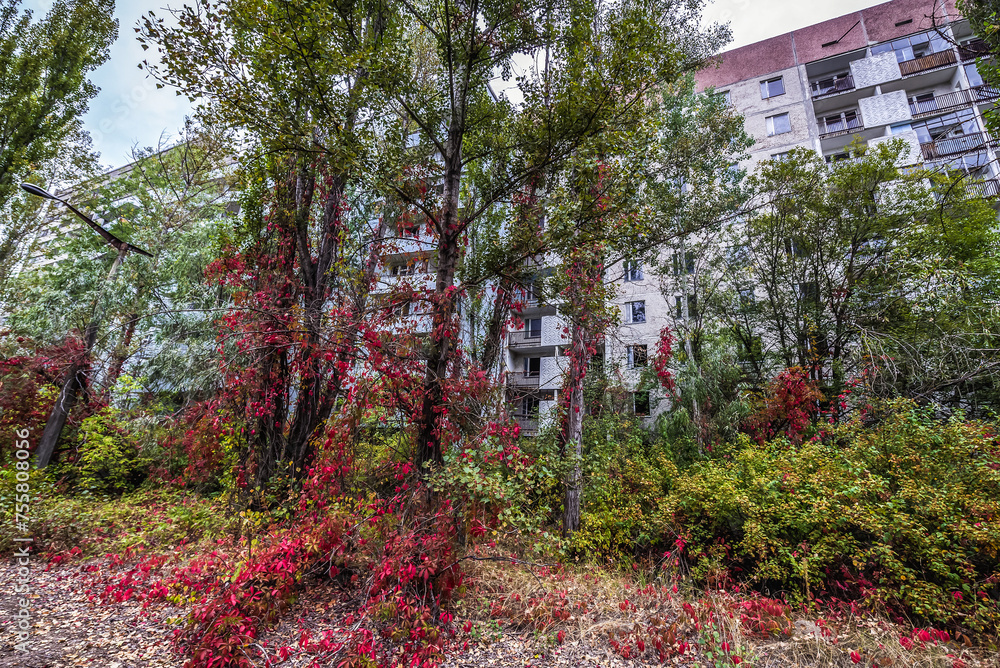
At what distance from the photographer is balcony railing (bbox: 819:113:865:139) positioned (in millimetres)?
20156

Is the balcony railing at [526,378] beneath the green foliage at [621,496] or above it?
above

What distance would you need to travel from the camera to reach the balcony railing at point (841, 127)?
66.1 ft

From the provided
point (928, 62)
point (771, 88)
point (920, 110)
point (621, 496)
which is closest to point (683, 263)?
point (621, 496)

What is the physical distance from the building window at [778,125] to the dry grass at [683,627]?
943 inches

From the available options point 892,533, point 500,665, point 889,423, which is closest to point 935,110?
point 889,423

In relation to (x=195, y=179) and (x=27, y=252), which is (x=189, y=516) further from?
(x=27, y=252)

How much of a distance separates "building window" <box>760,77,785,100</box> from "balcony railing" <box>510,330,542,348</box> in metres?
19.0

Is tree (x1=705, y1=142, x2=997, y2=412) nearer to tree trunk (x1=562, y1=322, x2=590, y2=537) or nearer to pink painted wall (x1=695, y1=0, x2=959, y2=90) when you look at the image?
tree trunk (x1=562, y1=322, x2=590, y2=537)

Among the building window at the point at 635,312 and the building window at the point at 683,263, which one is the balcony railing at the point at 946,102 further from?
the building window at the point at 683,263

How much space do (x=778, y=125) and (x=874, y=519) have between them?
915 inches

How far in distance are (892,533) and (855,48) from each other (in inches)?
1108

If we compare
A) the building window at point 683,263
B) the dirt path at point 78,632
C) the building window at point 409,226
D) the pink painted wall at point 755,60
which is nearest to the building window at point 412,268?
the building window at point 409,226

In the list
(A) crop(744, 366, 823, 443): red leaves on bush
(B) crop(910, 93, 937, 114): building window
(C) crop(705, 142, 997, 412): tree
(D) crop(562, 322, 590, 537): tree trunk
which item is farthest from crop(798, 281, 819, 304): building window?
(B) crop(910, 93, 937, 114): building window

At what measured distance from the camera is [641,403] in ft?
49.1
